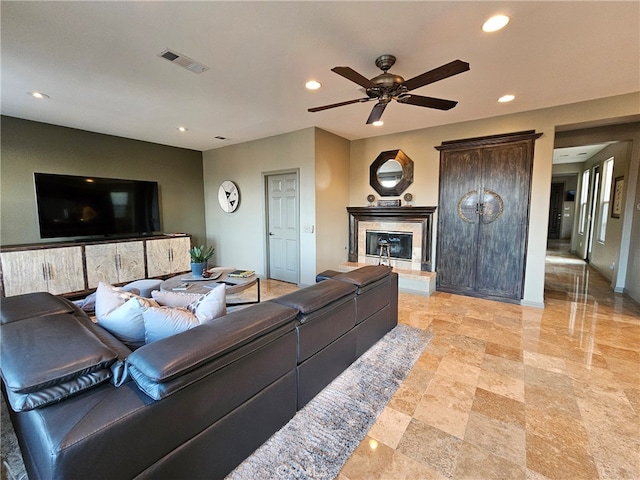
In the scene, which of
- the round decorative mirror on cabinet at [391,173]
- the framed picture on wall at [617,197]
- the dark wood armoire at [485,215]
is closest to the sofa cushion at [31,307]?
the round decorative mirror on cabinet at [391,173]

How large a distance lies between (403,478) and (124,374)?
141 centimetres

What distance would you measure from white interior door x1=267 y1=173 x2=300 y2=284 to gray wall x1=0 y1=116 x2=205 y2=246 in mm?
1996

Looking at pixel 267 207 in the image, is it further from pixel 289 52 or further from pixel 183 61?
pixel 289 52

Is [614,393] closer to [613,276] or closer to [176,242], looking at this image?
[613,276]

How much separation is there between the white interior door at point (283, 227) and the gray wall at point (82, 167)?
6.55ft

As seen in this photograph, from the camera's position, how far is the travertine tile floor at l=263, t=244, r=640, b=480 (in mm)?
1521

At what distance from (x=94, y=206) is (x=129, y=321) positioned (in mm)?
4162

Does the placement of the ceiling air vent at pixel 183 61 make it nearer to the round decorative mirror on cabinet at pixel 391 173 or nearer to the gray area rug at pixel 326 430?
the gray area rug at pixel 326 430

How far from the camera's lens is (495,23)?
201 cm

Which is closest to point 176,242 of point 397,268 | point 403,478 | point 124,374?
point 397,268

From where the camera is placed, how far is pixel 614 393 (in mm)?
2086

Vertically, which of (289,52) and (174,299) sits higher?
(289,52)

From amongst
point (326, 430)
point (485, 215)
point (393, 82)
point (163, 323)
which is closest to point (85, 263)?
point (163, 323)

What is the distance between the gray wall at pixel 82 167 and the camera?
4.01 metres
